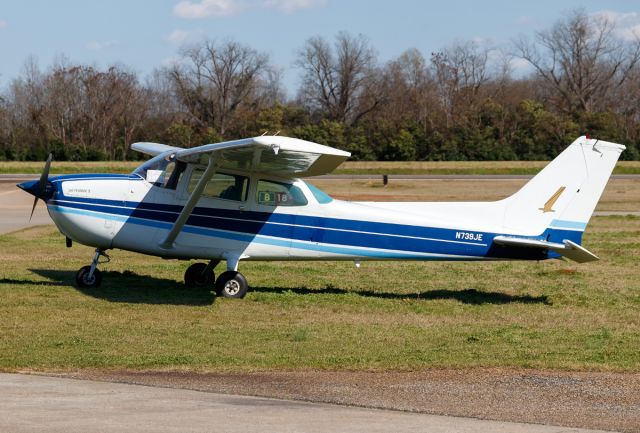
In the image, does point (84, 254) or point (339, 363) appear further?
point (84, 254)

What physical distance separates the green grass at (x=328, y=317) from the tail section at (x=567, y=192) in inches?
46.8

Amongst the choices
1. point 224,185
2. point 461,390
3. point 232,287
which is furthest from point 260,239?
point 461,390

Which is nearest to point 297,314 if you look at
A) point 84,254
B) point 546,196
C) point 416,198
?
point 546,196

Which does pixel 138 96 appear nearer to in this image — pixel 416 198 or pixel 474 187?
pixel 474 187

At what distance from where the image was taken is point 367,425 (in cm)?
716

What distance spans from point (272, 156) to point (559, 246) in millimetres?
4321

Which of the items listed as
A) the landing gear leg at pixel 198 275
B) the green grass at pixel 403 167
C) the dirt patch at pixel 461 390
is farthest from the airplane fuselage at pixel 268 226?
the green grass at pixel 403 167

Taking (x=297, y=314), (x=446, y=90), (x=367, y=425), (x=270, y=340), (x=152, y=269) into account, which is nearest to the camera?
(x=367, y=425)

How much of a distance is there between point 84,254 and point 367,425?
13256 millimetres

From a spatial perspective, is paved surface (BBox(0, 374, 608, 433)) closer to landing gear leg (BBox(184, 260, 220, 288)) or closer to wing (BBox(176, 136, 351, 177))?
wing (BBox(176, 136, 351, 177))

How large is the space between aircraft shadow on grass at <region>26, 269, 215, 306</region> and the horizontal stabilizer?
4420mm

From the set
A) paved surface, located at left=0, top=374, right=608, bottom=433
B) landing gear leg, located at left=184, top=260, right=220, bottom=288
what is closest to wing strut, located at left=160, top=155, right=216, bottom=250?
landing gear leg, located at left=184, top=260, right=220, bottom=288

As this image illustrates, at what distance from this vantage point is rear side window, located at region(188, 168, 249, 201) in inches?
549

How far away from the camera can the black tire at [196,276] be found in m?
15.2
